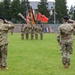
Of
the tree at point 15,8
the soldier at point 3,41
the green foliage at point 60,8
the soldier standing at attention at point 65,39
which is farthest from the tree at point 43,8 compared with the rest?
the soldier at point 3,41

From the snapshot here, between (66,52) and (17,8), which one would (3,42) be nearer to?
(66,52)

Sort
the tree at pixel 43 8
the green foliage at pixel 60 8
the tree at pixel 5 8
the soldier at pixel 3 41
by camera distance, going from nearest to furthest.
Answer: the soldier at pixel 3 41, the tree at pixel 5 8, the tree at pixel 43 8, the green foliage at pixel 60 8

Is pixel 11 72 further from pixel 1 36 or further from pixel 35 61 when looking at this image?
pixel 35 61

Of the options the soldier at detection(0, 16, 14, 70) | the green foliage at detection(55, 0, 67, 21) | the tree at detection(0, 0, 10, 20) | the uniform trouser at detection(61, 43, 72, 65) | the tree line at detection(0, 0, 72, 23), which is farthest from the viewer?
the green foliage at detection(55, 0, 67, 21)

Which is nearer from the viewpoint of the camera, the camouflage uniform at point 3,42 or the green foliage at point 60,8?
the camouflage uniform at point 3,42

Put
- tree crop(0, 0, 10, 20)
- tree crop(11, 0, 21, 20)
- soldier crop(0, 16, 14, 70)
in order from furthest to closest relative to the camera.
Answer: tree crop(0, 0, 10, 20), tree crop(11, 0, 21, 20), soldier crop(0, 16, 14, 70)

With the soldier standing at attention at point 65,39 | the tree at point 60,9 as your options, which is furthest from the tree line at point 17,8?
the soldier standing at attention at point 65,39

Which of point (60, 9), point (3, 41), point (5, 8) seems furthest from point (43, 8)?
point (3, 41)

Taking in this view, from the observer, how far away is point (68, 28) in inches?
559

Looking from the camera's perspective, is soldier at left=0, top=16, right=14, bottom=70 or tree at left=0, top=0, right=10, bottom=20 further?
tree at left=0, top=0, right=10, bottom=20

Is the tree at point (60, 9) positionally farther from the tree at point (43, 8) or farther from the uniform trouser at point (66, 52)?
the uniform trouser at point (66, 52)

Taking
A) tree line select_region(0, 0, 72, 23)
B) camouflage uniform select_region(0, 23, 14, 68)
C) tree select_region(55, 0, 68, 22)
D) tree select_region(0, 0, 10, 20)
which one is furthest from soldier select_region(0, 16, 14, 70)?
tree select_region(55, 0, 68, 22)

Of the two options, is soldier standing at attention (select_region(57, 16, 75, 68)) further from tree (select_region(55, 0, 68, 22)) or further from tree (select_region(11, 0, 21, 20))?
tree (select_region(55, 0, 68, 22))

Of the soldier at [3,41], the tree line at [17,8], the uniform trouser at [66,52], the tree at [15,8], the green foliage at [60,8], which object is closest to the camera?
the soldier at [3,41]
